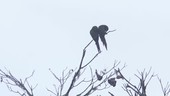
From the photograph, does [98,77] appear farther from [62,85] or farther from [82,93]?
[62,85]

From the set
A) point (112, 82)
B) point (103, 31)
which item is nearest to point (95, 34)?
point (103, 31)

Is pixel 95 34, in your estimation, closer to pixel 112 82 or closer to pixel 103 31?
pixel 103 31

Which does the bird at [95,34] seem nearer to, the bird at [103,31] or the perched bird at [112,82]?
the bird at [103,31]

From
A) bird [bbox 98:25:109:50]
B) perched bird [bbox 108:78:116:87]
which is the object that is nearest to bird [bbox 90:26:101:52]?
bird [bbox 98:25:109:50]

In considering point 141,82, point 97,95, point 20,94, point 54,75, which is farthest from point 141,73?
point 20,94

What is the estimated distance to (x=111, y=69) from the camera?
7164mm

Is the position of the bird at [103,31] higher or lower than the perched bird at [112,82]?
higher

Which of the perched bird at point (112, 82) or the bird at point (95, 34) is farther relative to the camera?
the perched bird at point (112, 82)

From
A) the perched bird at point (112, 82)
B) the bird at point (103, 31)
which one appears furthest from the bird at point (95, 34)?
the perched bird at point (112, 82)

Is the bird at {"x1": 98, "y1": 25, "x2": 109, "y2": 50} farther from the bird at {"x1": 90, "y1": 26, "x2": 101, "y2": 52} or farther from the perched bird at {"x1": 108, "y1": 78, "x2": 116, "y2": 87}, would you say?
the perched bird at {"x1": 108, "y1": 78, "x2": 116, "y2": 87}

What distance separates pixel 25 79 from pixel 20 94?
357mm

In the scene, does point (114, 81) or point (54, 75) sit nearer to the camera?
point (114, 81)

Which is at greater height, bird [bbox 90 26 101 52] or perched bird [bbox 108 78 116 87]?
bird [bbox 90 26 101 52]

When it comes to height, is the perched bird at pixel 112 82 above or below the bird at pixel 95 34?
below
